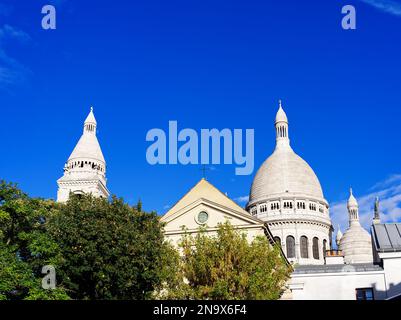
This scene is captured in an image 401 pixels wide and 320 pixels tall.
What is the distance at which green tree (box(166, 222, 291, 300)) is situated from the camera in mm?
34156

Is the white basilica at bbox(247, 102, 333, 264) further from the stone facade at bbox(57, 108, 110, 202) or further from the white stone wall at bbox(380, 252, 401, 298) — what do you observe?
the white stone wall at bbox(380, 252, 401, 298)

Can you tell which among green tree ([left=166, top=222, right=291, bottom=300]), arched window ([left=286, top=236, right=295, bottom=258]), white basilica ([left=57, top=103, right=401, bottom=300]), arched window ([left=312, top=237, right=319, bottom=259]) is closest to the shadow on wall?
green tree ([left=166, top=222, right=291, bottom=300])

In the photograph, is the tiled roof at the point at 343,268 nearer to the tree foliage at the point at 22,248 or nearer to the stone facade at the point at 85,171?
the tree foliage at the point at 22,248

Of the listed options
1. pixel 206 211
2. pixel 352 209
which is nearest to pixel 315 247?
pixel 352 209

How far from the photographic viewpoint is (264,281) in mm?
34469

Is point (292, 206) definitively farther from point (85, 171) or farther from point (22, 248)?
point (22, 248)

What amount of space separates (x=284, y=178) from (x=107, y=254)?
222 feet

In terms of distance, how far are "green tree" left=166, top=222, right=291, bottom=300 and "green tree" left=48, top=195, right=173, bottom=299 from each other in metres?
1.92

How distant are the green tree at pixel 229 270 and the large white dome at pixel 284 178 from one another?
6201cm

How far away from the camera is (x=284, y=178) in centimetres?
9950

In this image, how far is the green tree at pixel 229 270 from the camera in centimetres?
3416

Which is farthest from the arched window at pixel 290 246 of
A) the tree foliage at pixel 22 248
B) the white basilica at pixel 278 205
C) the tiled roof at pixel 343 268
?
the tree foliage at pixel 22 248
